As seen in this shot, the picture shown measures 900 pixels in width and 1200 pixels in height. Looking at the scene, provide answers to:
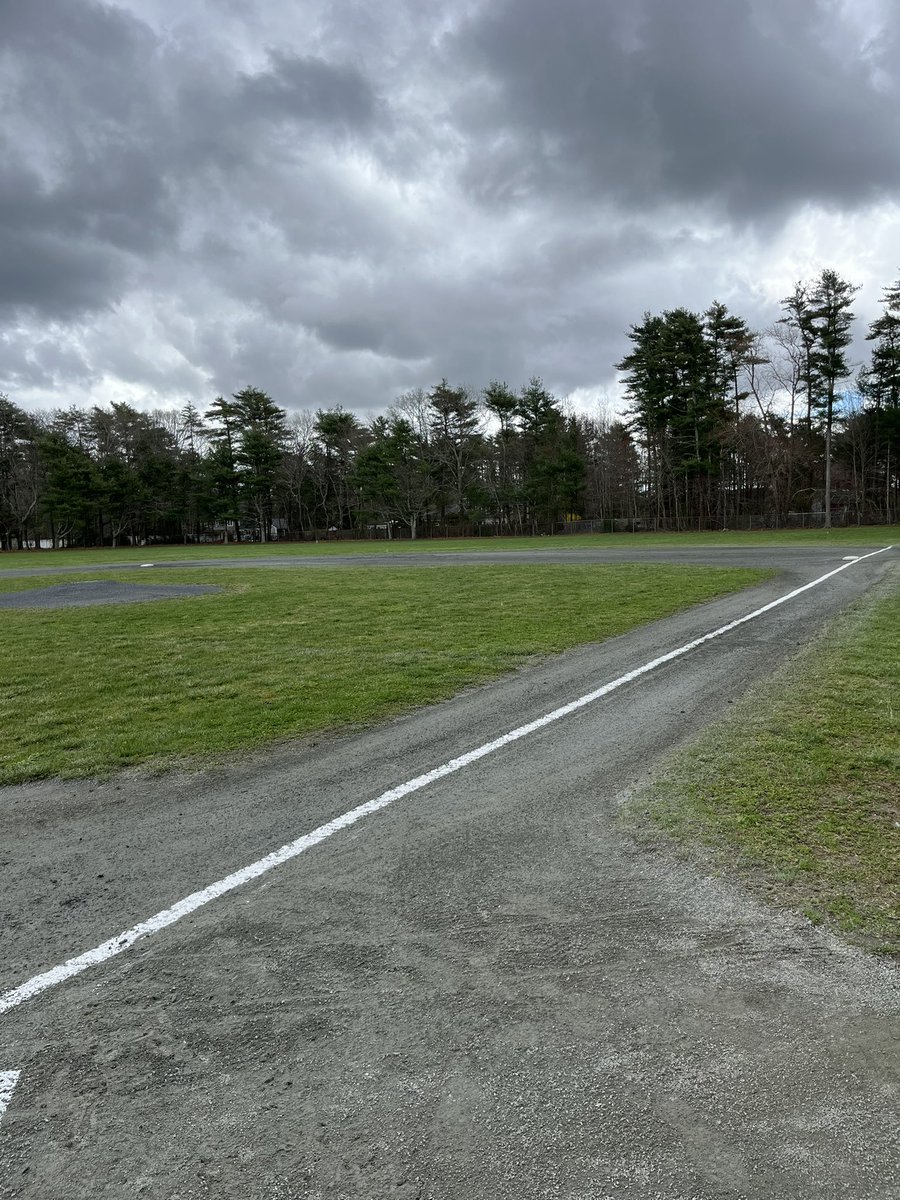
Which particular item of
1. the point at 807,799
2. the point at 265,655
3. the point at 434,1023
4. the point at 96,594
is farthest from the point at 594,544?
the point at 434,1023

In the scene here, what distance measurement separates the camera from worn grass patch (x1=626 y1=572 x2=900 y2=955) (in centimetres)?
325

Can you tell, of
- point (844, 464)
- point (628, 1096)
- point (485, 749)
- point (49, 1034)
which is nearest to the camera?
point (628, 1096)

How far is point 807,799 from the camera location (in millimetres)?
4258

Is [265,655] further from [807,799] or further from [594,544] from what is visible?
[594,544]

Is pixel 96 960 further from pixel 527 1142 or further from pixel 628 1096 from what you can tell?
pixel 628 1096

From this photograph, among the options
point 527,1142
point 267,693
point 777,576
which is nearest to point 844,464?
point 777,576

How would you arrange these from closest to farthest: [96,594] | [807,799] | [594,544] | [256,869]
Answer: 1. [256,869]
2. [807,799]
3. [96,594]
4. [594,544]

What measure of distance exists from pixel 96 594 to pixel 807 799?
17991 millimetres

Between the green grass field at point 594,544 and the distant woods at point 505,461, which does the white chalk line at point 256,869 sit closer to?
the green grass field at point 594,544

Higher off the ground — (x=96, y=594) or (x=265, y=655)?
(x=96, y=594)

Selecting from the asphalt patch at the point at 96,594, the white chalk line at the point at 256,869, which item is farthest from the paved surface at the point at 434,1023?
the asphalt patch at the point at 96,594

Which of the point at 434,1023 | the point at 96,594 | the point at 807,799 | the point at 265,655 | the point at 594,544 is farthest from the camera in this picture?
the point at 594,544

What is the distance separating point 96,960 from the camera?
113 inches

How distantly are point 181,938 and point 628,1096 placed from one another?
1.98m
